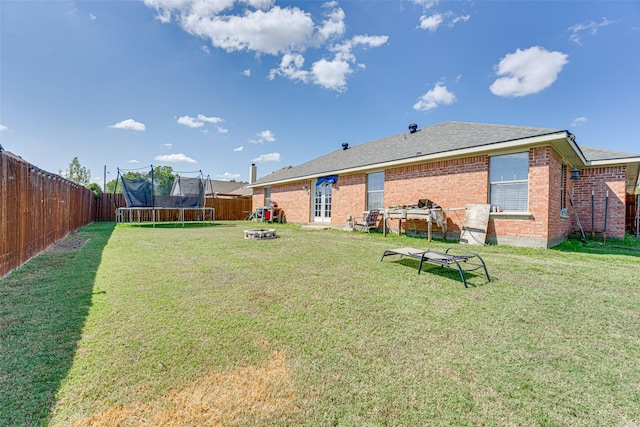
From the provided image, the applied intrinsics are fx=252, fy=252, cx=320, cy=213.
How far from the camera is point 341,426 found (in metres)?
1.37

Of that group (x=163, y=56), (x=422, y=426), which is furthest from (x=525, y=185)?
(x=163, y=56)

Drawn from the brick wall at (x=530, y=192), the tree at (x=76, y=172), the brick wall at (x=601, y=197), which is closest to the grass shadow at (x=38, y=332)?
the brick wall at (x=530, y=192)

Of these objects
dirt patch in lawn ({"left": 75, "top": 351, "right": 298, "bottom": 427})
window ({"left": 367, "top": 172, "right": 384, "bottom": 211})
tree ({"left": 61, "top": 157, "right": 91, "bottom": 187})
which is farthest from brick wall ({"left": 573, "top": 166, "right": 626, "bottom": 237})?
tree ({"left": 61, "top": 157, "right": 91, "bottom": 187})

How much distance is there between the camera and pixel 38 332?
2.25 meters

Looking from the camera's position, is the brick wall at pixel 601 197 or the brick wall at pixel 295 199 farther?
the brick wall at pixel 295 199

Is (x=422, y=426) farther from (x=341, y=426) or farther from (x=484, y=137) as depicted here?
(x=484, y=137)

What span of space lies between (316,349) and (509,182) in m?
7.86

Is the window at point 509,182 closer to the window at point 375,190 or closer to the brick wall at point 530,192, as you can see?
the brick wall at point 530,192

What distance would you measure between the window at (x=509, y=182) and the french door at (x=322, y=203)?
7.40 metres

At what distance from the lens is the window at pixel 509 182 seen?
7.05 meters

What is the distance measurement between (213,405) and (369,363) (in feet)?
3.58

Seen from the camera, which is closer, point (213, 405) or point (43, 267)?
point (213, 405)

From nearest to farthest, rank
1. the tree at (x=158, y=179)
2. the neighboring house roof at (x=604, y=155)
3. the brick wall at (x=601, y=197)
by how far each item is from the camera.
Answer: the neighboring house roof at (x=604, y=155), the brick wall at (x=601, y=197), the tree at (x=158, y=179)

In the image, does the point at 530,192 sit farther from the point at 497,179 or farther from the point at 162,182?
the point at 162,182
